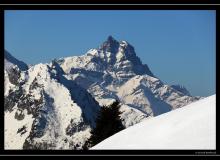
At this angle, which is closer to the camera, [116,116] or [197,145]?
[197,145]

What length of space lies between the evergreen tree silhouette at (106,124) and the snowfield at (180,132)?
21.2 metres

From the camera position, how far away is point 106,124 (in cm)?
3316

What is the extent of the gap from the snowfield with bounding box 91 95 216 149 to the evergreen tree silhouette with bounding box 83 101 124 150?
833 inches

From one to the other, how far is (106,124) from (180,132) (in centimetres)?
2445

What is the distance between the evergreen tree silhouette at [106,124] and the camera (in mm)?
31797

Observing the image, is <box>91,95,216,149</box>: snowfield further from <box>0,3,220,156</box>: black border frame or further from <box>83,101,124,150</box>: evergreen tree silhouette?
<box>83,101,124,150</box>: evergreen tree silhouette

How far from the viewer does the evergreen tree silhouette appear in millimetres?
31797

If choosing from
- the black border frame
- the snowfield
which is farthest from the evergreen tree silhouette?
the black border frame
